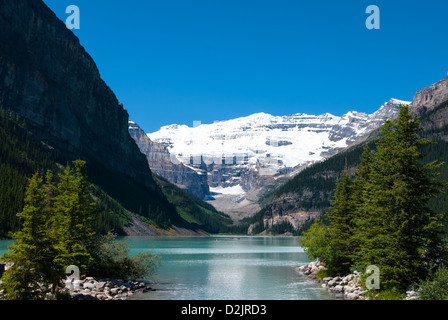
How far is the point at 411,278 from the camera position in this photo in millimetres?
36031

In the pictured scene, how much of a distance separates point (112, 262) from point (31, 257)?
1951 centimetres

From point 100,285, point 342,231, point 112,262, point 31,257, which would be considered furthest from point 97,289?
point 342,231

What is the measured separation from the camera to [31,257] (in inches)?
1223

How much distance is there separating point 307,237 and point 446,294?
119 feet

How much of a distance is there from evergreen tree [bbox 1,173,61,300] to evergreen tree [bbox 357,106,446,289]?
26.7 meters

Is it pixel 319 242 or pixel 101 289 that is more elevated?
Answer: pixel 319 242

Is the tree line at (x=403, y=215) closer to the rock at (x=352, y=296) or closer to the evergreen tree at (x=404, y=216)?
the evergreen tree at (x=404, y=216)

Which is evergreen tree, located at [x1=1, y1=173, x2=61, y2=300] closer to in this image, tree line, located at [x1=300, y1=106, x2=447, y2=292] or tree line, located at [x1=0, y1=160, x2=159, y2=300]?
tree line, located at [x1=0, y1=160, x2=159, y2=300]

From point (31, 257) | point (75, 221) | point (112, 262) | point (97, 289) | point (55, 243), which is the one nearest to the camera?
point (31, 257)

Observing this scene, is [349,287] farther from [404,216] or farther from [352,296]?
[404,216]

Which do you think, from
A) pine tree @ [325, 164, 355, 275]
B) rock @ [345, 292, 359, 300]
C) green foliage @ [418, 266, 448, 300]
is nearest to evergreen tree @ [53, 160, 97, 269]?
rock @ [345, 292, 359, 300]

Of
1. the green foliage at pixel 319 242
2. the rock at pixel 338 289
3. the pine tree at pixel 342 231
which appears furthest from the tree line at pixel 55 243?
the pine tree at pixel 342 231

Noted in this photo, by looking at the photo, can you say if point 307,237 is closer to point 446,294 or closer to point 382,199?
point 382,199
